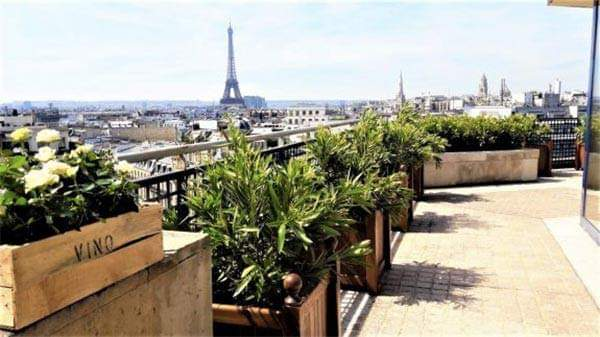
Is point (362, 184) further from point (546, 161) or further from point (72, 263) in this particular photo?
point (546, 161)

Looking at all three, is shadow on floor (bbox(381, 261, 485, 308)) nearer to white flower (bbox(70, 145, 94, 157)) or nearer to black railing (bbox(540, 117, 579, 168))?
white flower (bbox(70, 145, 94, 157))

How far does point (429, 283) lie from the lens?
4199 mm

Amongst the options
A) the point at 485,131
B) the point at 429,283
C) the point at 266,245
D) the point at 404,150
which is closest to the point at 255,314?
the point at 266,245

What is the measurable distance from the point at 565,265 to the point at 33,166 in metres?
4.49

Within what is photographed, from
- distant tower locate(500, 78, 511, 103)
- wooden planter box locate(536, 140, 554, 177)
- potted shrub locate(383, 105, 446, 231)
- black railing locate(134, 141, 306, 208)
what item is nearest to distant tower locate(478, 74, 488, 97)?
distant tower locate(500, 78, 511, 103)

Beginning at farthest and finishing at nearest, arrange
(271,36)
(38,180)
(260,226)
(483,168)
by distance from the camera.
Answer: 1. (271,36)
2. (483,168)
3. (260,226)
4. (38,180)

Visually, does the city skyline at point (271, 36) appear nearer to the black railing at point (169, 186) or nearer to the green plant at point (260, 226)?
the black railing at point (169, 186)

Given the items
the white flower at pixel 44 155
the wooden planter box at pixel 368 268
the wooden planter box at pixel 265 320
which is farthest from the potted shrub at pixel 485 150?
the white flower at pixel 44 155

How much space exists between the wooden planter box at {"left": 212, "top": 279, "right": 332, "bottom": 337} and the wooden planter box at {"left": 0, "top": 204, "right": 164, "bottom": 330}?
77 centimetres

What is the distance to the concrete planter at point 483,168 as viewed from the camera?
8.47 m

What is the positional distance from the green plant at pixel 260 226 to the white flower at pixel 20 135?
3.76ft

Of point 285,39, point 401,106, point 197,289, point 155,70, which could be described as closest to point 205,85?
point 155,70

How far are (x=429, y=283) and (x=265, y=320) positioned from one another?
2.20m

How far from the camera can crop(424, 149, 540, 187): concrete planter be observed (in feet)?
27.8
